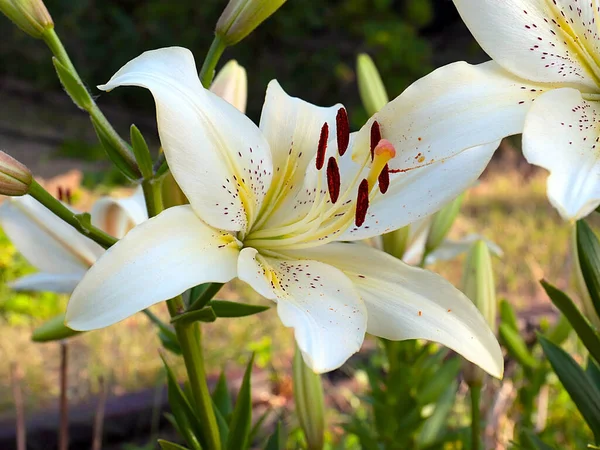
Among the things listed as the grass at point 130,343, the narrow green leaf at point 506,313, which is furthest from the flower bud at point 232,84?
the grass at point 130,343

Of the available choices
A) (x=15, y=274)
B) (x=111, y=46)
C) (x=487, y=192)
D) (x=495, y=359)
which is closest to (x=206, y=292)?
(x=495, y=359)

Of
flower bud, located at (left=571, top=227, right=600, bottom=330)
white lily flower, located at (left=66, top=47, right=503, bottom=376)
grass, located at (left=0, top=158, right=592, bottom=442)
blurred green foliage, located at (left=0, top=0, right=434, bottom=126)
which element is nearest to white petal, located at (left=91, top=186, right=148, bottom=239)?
white lily flower, located at (left=66, top=47, right=503, bottom=376)

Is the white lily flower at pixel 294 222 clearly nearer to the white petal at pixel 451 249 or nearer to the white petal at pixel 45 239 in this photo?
the white petal at pixel 45 239

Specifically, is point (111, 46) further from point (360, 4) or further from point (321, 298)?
point (321, 298)

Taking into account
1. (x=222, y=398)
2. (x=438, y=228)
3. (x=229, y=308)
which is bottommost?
(x=222, y=398)

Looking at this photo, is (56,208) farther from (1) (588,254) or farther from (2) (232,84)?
(1) (588,254)

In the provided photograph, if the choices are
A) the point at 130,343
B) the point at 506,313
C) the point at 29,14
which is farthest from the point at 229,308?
the point at 130,343
